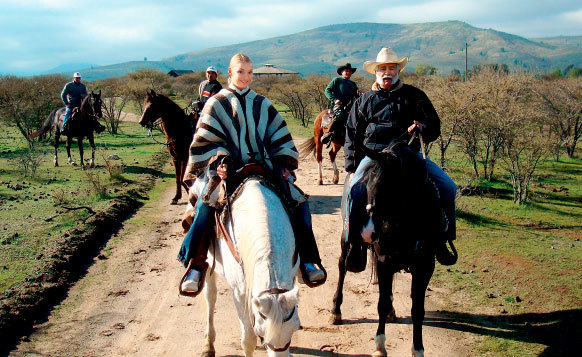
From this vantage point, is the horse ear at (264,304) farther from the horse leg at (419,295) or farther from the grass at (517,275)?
the grass at (517,275)

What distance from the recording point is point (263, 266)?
2.77 m

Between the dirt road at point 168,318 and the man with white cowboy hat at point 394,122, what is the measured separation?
1.18 metres

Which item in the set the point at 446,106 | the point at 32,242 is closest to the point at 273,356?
the point at 32,242

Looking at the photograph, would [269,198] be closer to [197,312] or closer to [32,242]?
[197,312]

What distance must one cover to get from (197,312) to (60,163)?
11.6 m

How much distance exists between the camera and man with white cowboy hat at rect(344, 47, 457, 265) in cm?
470

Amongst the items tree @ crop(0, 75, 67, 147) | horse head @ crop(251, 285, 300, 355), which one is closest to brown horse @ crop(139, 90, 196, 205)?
horse head @ crop(251, 285, 300, 355)

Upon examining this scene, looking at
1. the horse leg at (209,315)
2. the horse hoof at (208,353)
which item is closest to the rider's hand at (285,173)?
the horse leg at (209,315)

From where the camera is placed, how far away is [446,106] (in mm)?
11961

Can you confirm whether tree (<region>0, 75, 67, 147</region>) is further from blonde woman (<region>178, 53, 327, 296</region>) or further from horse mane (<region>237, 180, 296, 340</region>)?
horse mane (<region>237, 180, 296, 340</region>)

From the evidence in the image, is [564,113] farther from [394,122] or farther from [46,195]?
[46,195]

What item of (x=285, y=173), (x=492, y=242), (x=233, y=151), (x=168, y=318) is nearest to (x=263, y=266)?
(x=285, y=173)

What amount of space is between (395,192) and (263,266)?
5.63ft

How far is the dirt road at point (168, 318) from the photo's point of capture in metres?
4.84
